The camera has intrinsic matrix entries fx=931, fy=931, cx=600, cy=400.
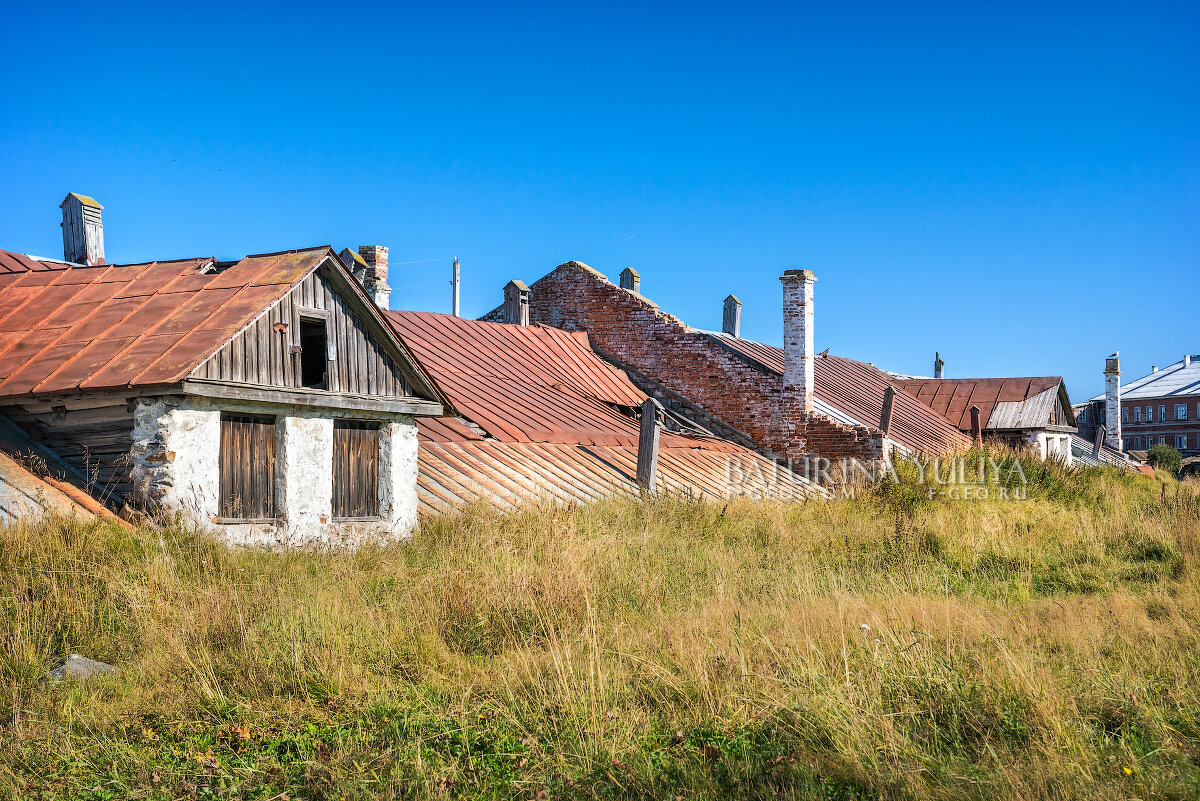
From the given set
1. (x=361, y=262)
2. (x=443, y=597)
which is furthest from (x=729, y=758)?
(x=361, y=262)

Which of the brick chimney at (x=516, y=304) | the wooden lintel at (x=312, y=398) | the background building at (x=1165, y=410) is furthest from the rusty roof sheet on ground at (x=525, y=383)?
the background building at (x=1165, y=410)

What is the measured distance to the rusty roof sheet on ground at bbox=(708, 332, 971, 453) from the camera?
2241 centimetres

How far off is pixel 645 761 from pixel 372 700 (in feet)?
6.38

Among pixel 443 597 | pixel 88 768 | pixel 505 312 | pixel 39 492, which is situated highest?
pixel 505 312

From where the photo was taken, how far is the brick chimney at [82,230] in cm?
1522

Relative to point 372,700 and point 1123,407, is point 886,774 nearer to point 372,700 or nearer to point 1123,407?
point 372,700

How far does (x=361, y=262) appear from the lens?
17.3 meters

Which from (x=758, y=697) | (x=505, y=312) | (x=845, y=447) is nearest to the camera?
(x=758, y=697)

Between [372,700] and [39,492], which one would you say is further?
[39,492]

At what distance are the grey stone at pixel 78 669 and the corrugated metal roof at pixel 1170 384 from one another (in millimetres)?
76987

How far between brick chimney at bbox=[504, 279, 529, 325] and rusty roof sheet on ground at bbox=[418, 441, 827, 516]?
243 inches

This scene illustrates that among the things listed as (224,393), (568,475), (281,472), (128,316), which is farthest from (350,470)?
(568,475)

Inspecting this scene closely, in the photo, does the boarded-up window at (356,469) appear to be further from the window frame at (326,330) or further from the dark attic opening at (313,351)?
the dark attic opening at (313,351)

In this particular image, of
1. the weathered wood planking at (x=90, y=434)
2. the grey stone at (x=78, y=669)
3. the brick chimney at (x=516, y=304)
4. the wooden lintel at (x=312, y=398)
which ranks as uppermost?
the brick chimney at (x=516, y=304)
